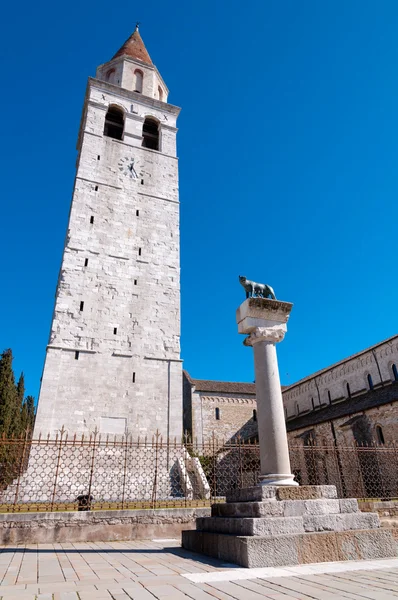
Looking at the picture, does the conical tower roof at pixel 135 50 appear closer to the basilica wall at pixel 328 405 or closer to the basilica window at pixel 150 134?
the basilica window at pixel 150 134

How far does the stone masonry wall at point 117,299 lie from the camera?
16500 mm

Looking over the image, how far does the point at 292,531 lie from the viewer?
493 cm

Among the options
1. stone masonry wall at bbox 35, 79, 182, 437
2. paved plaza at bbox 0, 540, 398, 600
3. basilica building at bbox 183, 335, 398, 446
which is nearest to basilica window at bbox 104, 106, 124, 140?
stone masonry wall at bbox 35, 79, 182, 437

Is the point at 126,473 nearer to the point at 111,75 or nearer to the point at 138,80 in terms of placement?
the point at 138,80

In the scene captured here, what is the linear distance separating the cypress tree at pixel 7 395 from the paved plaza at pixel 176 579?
1996 centimetres

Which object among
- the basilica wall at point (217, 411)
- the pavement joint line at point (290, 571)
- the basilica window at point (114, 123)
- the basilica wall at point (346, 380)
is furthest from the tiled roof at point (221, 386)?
the pavement joint line at point (290, 571)

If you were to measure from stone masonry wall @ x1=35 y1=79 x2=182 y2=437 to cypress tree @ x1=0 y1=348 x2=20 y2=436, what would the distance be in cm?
937

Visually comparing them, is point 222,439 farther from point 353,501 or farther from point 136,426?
point 353,501

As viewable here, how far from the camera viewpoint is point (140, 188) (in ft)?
73.3

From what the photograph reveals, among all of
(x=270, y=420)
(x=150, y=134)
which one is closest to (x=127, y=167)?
(x=150, y=134)

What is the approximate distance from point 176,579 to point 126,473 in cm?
1238

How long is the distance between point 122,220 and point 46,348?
8.09m

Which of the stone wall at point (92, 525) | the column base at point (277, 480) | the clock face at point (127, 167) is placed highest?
the clock face at point (127, 167)

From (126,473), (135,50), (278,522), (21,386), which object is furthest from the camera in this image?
(21,386)
